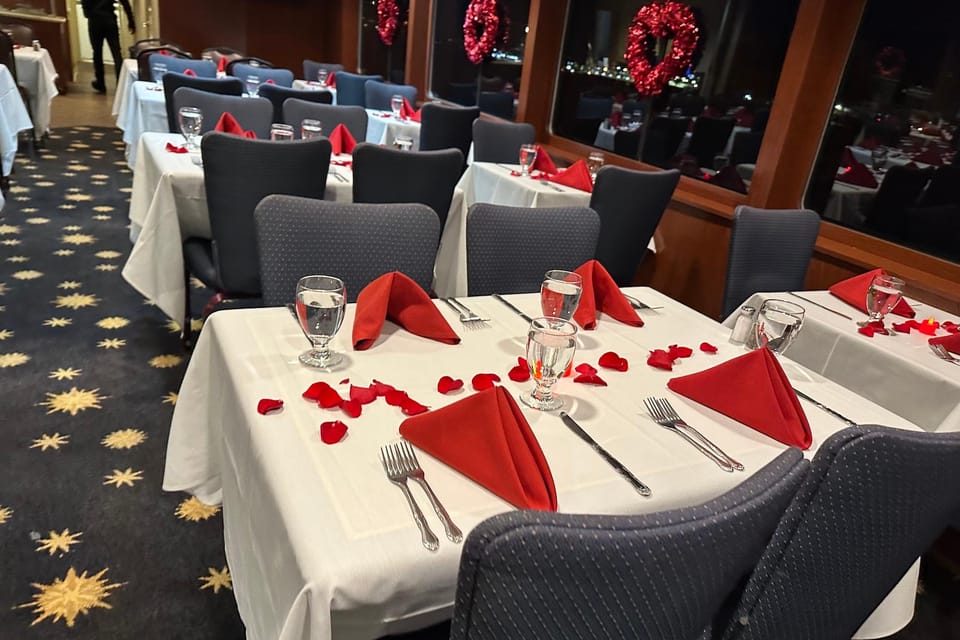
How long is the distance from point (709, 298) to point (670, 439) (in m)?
2.38

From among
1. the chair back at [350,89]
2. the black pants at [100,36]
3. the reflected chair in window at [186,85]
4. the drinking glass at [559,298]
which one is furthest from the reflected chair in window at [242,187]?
the black pants at [100,36]

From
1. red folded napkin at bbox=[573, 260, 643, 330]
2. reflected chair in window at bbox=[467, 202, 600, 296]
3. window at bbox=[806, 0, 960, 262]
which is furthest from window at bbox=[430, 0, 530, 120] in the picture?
red folded napkin at bbox=[573, 260, 643, 330]

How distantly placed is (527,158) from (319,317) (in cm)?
243

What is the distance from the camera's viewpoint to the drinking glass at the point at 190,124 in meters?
2.57

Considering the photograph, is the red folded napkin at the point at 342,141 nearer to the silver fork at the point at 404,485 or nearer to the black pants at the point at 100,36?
the silver fork at the point at 404,485

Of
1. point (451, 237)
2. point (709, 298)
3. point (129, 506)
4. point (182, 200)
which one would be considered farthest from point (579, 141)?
point (129, 506)

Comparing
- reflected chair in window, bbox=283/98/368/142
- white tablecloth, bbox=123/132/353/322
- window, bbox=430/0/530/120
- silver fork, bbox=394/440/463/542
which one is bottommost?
white tablecloth, bbox=123/132/353/322

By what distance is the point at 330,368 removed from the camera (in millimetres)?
1115

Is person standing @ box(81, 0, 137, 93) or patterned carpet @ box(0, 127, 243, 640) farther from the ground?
person standing @ box(81, 0, 137, 93)

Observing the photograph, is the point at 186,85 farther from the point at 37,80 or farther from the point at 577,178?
the point at 37,80

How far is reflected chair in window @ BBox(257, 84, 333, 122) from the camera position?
3797 mm

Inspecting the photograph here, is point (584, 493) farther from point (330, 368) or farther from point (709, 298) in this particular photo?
point (709, 298)

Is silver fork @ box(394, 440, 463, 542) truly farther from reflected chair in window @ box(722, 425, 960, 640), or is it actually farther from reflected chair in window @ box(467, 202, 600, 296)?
reflected chair in window @ box(467, 202, 600, 296)

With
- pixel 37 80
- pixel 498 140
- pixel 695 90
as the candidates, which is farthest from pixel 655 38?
pixel 37 80
